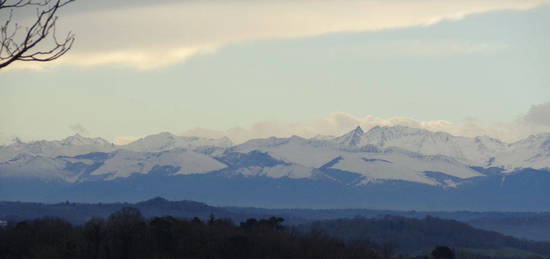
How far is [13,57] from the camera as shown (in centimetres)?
3278

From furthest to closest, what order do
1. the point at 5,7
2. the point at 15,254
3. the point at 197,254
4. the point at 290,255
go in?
the point at 290,255, the point at 197,254, the point at 15,254, the point at 5,7

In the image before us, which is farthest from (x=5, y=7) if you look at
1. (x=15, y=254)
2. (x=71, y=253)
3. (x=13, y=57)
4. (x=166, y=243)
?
(x=166, y=243)

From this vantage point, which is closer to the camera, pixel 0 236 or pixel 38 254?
pixel 38 254

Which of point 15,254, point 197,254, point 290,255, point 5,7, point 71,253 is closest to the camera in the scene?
point 5,7

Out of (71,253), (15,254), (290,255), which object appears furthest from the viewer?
(290,255)

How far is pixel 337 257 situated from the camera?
652 ft

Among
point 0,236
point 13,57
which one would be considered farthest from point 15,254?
point 13,57

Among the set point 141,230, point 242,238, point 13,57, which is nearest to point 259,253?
point 242,238

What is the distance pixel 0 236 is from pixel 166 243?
83.3 feet

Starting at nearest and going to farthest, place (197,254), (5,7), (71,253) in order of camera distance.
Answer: (5,7) < (71,253) < (197,254)

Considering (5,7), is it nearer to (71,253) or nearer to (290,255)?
(71,253)

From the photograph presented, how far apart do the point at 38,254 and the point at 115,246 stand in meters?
16.6

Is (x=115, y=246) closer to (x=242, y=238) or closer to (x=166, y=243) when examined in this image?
(x=166, y=243)

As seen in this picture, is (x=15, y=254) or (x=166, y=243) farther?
(x=166, y=243)
